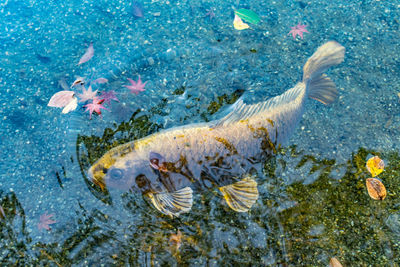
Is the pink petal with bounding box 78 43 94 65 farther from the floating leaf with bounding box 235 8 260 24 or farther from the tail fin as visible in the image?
the tail fin

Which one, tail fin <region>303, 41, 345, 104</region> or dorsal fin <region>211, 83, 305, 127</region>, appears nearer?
dorsal fin <region>211, 83, 305, 127</region>

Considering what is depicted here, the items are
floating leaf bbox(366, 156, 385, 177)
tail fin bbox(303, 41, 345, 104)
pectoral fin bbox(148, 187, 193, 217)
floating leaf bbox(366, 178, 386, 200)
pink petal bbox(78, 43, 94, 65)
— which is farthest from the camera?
pink petal bbox(78, 43, 94, 65)

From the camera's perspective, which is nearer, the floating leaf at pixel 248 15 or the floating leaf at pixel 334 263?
the floating leaf at pixel 334 263

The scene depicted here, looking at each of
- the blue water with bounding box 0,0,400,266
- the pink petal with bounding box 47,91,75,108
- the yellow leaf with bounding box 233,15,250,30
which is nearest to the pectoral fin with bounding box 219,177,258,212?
the blue water with bounding box 0,0,400,266

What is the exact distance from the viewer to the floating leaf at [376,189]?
2.93 m

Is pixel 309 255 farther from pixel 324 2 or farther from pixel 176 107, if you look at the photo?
pixel 324 2

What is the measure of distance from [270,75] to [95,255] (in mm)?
2677

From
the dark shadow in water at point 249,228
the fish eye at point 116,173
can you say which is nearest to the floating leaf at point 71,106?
the dark shadow in water at point 249,228

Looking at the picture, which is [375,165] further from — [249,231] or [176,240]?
[176,240]

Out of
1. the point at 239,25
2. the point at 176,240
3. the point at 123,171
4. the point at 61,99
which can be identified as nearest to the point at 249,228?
the point at 176,240

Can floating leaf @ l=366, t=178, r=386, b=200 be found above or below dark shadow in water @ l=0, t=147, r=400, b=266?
above

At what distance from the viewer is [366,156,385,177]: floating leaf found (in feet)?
10.0

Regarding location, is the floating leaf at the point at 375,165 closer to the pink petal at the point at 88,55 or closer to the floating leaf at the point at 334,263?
the floating leaf at the point at 334,263

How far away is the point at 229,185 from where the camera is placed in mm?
2865
